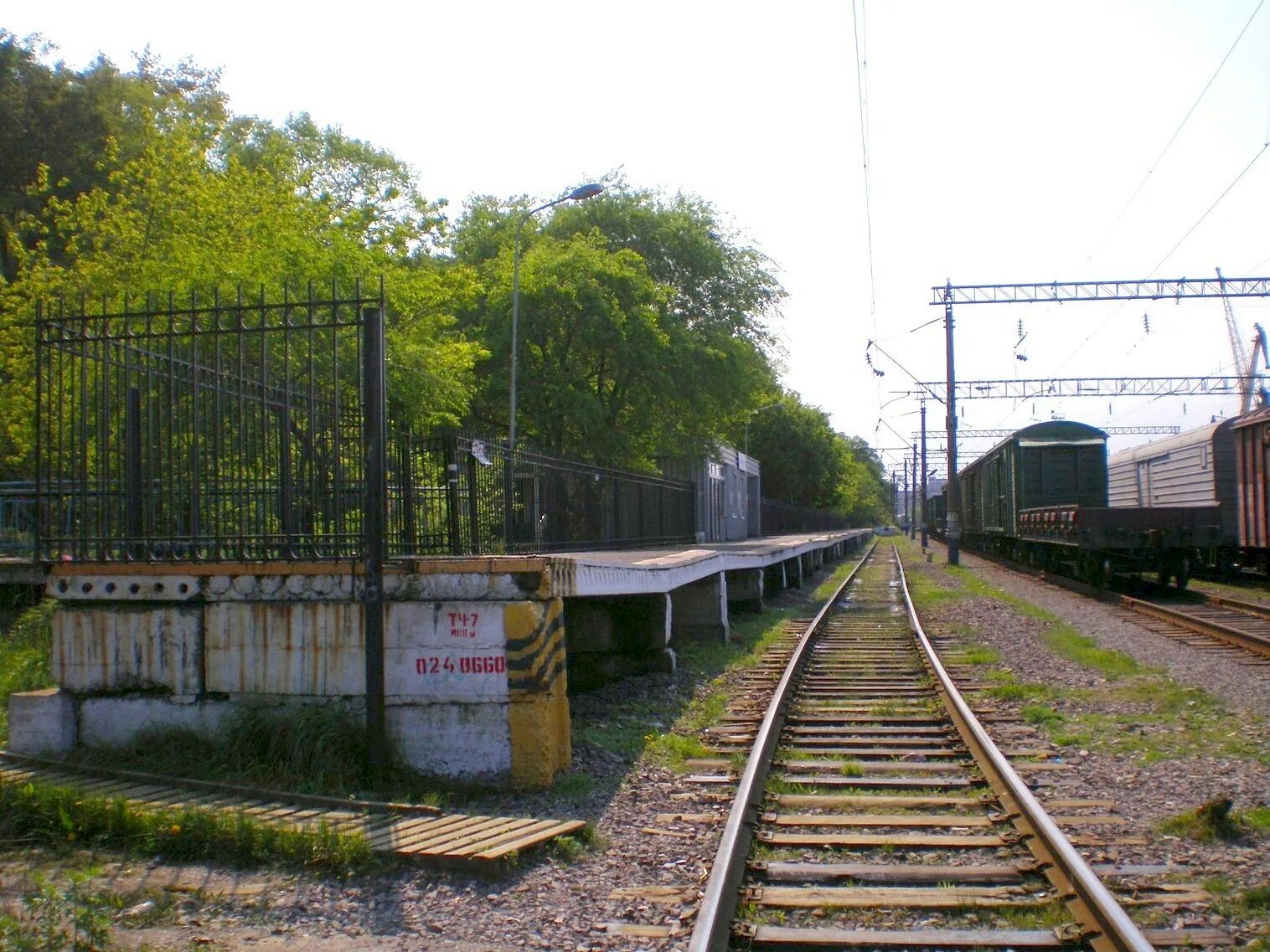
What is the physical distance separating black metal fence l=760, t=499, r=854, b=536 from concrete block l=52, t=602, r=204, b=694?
38651mm

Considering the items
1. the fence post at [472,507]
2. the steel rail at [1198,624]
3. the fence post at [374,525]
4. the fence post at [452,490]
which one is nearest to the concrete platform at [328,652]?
the fence post at [374,525]

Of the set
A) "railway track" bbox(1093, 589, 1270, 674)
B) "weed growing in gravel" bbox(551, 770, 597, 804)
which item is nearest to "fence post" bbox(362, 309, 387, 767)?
"weed growing in gravel" bbox(551, 770, 597, 804)

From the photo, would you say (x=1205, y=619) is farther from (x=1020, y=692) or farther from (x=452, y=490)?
(x=452, y=490)

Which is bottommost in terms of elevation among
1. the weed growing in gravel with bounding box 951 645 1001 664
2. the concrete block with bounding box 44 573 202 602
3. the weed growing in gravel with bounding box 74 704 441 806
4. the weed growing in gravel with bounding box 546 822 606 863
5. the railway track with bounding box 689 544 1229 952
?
the weed growing in gravel with bounding box 951 645 1001 664

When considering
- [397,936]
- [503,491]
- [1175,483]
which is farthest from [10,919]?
[1175,483]

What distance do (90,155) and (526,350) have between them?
1528 cm

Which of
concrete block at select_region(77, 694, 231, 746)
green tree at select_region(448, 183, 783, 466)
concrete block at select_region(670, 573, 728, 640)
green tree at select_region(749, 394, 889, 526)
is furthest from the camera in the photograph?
green tree at select_region(749, 394, 889, 526)

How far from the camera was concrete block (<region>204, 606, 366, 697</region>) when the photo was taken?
7.04 m

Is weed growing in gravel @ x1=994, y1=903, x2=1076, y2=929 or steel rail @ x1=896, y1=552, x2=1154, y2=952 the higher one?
steel rail @ x1=896, y1=552, x2=1154, y2=952

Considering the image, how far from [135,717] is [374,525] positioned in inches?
82.4

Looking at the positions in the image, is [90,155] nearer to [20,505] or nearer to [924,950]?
[20,505]

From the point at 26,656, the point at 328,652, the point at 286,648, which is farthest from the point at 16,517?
the point at 328,652

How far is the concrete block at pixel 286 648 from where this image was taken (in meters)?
7.04

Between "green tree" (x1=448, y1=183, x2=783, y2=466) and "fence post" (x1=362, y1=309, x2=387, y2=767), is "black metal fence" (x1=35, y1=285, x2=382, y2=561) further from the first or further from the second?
"green tree" (x1=448, y1=183, x2=783, y2=466)
